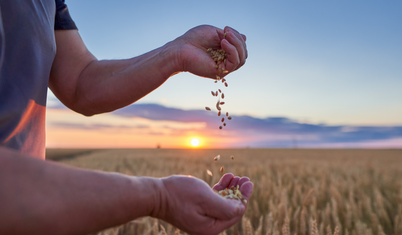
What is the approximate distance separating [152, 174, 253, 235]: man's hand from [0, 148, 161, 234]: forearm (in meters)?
0.08

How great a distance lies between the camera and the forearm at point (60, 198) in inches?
23.8

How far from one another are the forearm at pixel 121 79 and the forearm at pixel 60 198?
70 centimetres

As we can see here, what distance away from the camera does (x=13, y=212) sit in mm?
601

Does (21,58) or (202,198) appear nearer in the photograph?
(202,198)

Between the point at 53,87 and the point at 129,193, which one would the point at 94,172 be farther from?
the point at 53,87

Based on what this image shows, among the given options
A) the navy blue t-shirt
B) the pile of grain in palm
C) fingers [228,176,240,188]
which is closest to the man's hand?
the pile of grain in palm

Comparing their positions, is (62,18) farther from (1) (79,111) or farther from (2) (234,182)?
(2) (234,182)

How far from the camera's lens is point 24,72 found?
40.1 inches

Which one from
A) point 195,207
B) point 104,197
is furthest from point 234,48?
point 104,197

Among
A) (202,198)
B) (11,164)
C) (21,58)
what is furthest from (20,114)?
(202,198)

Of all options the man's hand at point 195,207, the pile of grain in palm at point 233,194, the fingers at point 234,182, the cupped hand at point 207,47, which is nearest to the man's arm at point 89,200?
the man's hand at point 195,207

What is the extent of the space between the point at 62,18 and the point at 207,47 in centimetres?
81

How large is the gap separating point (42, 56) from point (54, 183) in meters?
0.69

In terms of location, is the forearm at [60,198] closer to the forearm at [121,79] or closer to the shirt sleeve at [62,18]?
the forearm at [121,79]
